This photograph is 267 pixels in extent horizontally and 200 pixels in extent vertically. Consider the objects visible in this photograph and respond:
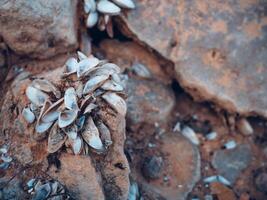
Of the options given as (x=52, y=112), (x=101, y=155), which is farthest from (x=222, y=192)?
(x=52, y=112)

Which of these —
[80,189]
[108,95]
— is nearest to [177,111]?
[108,95]

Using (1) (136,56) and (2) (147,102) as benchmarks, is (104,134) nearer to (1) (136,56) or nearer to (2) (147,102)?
(2) (147,102)

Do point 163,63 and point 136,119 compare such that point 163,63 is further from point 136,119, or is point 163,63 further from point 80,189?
point 80,189

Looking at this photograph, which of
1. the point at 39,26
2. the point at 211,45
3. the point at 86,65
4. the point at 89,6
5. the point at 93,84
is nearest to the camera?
the point at 93,84

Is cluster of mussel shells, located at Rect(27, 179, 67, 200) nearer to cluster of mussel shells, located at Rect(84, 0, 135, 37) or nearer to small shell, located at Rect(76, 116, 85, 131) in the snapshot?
small shell, located at Rect(76, 116, 85, 131)

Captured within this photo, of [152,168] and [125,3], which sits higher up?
[125,3]

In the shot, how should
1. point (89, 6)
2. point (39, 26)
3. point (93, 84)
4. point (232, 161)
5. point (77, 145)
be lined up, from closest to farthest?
point (77, 145) → point (93, 84) → point (39, 26) → point (89, 6) → point (232, 161)

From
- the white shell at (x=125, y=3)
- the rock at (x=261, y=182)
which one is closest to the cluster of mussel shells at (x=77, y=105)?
the white shell at (x=125, y=3)
